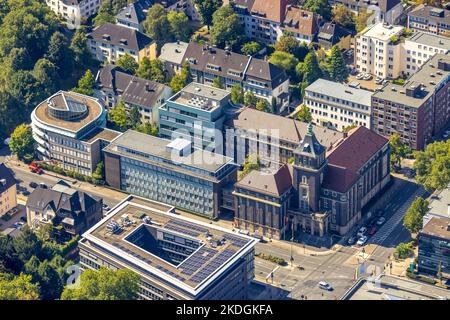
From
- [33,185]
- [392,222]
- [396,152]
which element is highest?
[396,152]

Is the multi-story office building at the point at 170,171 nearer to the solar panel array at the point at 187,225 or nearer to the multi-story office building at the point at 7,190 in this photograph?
the solar panel array at the point at 187,225

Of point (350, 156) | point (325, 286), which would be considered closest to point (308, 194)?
point (350, 156)

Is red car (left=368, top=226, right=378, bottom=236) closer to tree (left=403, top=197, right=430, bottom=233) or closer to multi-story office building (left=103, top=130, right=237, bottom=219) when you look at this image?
tree (left=403, top=197, right=430, bottom=233)

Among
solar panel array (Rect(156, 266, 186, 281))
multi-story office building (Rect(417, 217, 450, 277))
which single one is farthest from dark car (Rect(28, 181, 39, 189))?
multi-story office building (Rect(417, 217, 450, 277))

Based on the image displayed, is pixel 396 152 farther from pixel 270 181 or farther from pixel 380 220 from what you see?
pixel 270 181

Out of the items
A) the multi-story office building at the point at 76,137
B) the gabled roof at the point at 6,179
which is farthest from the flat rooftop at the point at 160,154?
the gabled roof at the point at 6,179

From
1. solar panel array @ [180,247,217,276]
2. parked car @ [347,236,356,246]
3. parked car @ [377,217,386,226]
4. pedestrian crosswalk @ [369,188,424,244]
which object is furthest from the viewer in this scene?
parked car @ [377,217,386,226]
